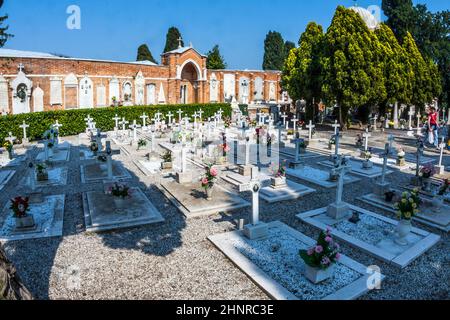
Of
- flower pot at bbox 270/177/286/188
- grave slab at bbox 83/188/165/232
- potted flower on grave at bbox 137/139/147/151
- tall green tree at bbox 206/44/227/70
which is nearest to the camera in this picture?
grave slab at bbox 83/188/165/232

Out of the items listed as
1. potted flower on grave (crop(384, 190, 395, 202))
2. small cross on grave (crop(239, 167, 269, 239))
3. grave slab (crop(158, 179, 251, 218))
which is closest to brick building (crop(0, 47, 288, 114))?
grave slab (crop(158, 179, 251, 218))

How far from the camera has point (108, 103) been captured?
32281 millimetres

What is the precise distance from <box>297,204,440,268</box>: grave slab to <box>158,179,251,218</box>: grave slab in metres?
2.11

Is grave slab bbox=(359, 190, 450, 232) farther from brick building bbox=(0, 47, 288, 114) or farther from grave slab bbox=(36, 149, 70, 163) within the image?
brick building bbox=(0, 47, 288, 114)

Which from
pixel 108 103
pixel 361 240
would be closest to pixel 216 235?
pixel 361 240

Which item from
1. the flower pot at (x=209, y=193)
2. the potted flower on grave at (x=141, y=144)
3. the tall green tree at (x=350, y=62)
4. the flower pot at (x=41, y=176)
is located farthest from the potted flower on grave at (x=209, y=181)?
the tall green tree at (x=350, y=62)

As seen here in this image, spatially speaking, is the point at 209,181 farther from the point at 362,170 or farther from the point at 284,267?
the point at 362,170

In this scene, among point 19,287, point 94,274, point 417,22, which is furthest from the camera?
point 417,22

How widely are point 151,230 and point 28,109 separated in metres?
23.7

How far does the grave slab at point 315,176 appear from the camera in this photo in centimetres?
1315

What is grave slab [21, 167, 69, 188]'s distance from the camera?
13.0 m

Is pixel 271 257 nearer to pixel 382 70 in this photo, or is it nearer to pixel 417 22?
pixel 382 70

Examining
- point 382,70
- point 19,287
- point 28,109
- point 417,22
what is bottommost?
point 19,287

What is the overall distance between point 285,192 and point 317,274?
554 cm
